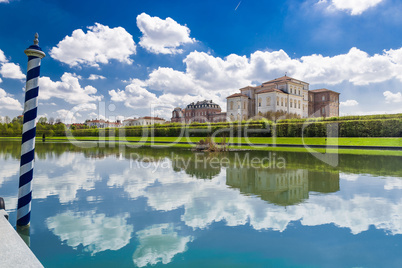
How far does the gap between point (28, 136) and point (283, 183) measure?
566 cm

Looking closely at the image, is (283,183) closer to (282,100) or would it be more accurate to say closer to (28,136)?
(28,136)

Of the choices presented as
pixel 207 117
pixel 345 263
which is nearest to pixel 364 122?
pixel 345 263

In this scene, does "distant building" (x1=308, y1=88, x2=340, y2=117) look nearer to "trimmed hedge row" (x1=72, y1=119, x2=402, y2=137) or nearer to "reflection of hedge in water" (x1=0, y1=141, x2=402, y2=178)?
"trimmed hedge row" (x1=72, y1=119, x2=402, y2=137)

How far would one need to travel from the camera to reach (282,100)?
50719 millimetres

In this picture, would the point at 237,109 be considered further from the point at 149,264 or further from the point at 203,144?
the point at 149,264

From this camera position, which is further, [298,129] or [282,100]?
[282,100]

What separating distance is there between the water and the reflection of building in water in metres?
0.03

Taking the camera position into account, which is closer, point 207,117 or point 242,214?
point 242,214

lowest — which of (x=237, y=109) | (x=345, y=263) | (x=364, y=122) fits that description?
(x=345, y=263)

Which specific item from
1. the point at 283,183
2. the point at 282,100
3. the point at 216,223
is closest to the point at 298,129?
the point at 283,183

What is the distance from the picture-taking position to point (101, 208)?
455 centimetres

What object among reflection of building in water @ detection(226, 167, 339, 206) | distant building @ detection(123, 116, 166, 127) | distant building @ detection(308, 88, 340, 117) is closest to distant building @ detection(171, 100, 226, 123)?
distant building @ detection(123, 116, 166, 127)

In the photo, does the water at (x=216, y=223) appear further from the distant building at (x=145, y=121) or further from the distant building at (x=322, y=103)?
the distant building at (x=145, y=121)

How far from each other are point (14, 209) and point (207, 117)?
2856 inches
